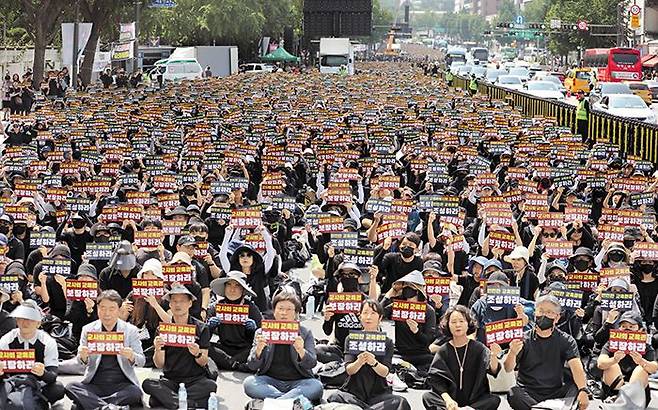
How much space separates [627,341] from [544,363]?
2.22 feet

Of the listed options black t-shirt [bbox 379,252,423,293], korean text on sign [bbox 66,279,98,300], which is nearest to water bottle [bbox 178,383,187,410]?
korean text on sign [bbox 66,279,98,300]

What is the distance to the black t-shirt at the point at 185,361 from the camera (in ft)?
39.5

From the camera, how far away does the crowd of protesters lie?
38.0 ft

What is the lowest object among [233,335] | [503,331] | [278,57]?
[278,57]

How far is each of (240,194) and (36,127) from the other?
608 inches

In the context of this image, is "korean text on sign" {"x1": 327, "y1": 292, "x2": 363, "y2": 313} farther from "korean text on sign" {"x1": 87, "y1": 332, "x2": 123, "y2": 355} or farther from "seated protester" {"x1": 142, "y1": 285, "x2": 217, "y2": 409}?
"korean text on sign" {"x1": 87, "y1": 332, "x2": 123, "y2": 355}

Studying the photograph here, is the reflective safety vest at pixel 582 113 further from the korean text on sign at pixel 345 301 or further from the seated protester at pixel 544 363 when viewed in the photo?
the seated protester at pixel 544 363

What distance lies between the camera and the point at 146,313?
14.2m

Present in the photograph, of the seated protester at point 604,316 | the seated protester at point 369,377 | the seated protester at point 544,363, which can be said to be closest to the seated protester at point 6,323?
the seated protester at point 369,377

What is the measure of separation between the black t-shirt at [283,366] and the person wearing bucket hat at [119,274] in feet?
9.40

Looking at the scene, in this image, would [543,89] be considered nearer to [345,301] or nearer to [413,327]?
[413,327]

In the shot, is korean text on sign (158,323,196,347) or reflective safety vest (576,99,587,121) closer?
korean text on sign (158,323,196,347)

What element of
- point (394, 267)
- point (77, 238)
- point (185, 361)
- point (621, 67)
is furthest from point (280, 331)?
point (621, 67)

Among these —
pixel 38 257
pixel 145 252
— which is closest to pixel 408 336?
pixel 145 252
